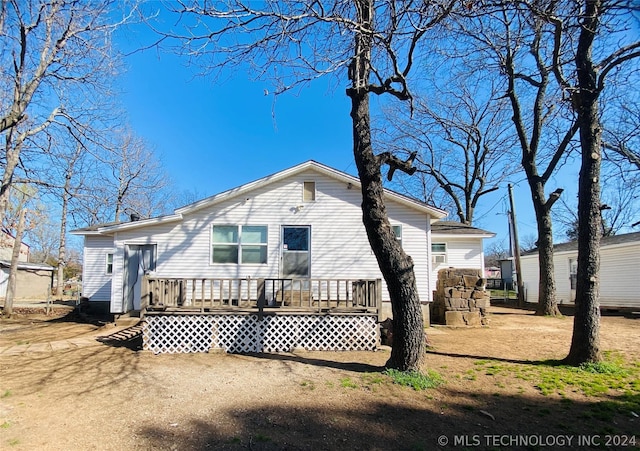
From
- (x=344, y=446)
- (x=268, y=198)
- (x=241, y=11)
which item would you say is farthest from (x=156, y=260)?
(x=344, y=446)

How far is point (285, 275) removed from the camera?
11.0 meters

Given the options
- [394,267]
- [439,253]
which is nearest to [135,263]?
[394,267]

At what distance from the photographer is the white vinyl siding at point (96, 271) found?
15.0m

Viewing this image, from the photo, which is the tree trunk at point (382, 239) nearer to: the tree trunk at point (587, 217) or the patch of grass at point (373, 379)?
the patch of grass at point (373, 379)

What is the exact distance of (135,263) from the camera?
37.7 ft

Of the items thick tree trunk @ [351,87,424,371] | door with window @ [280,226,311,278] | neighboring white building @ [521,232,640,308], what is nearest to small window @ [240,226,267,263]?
door with window @ [280,226,311,278]

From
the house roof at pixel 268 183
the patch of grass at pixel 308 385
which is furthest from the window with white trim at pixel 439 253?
the patch of grass at pixel 308 385

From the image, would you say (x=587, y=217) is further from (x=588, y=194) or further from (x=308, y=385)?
(x=308, y=385)

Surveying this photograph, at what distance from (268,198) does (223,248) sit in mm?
2028

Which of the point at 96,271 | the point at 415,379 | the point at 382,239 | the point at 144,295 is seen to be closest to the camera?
the point at 415,379

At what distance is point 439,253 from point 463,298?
20.1 feet

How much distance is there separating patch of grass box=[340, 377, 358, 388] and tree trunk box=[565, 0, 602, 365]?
402 centimetres

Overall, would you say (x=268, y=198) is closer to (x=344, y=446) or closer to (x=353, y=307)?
(x=353, y=307)

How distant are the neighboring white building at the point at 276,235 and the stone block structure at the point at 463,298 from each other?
0.61 metres
